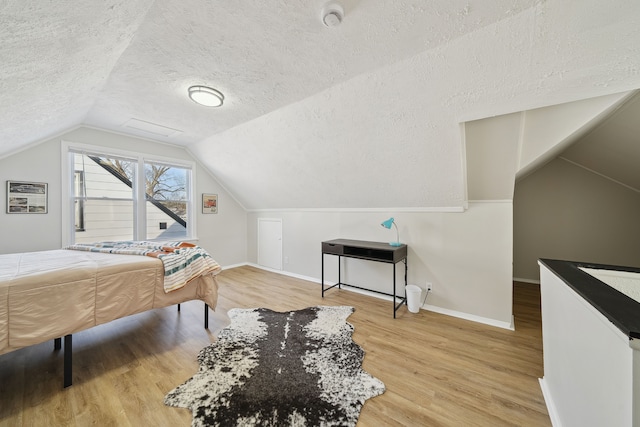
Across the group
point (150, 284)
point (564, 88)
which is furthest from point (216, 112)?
point (564, 88)

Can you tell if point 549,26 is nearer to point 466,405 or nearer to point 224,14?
point 224,14

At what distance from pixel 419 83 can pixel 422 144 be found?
2.11 ft

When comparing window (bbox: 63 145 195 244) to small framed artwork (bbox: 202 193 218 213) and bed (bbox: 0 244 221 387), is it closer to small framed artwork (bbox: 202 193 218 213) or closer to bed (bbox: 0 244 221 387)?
small framed artwork (bbox: 202 193 218 213)

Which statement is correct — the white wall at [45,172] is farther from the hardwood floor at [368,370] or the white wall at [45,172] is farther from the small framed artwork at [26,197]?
A: the hardwood floor at [368,370]

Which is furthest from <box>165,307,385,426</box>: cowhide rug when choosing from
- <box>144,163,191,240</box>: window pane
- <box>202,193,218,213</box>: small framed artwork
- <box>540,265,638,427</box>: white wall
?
<box>202,193,218,213</box>: small framed artwork

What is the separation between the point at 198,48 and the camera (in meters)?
1.67

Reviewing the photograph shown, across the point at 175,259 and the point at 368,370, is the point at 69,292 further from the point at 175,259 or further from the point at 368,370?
the point at 368,370

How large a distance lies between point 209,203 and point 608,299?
205 inches

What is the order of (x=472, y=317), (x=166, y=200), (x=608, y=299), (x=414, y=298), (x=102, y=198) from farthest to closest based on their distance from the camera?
(x=166, y=200), (x=102, y=198), (x=414, y=298), (x=472, y=317), (x=608, y=299)

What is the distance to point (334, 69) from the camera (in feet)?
6.17

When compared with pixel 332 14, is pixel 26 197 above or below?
below

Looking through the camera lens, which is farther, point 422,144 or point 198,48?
point 422,144

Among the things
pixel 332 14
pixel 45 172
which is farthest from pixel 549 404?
pixel 45 172

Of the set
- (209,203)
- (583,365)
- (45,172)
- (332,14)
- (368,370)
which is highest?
(332,14)
